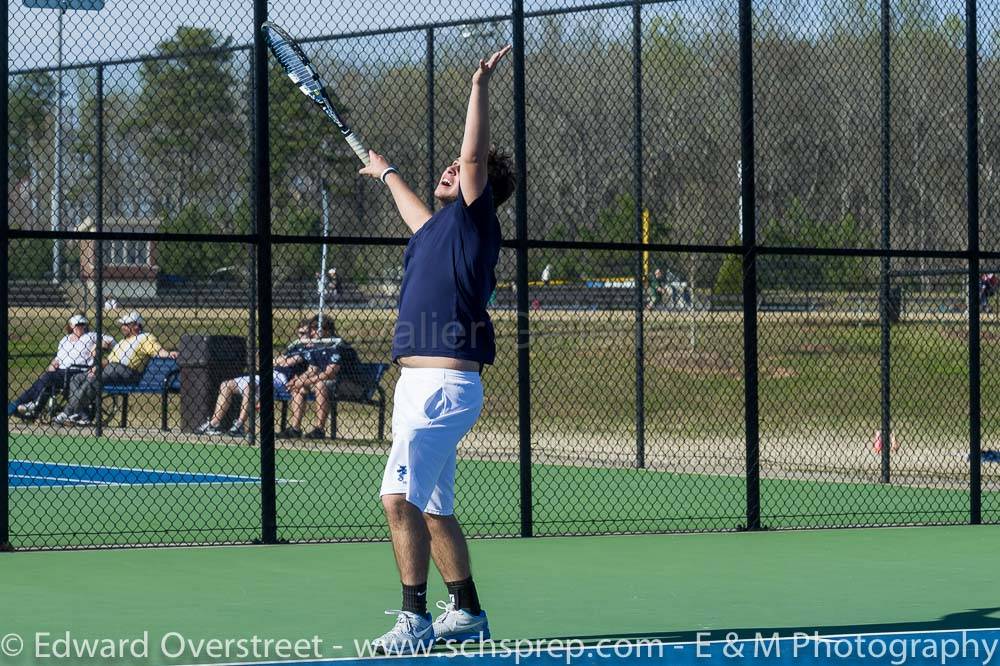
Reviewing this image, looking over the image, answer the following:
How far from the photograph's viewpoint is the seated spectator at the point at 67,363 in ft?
48.5

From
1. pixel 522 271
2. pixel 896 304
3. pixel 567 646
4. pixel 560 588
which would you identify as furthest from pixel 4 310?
pixel 896 304

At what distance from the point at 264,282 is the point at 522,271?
1389 mm

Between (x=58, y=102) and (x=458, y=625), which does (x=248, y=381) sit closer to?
(x=58, y=102)

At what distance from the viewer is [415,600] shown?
Answer: 5.92 metres

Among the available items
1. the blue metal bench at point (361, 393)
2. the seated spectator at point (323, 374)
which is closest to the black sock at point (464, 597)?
the blue metal bench at point (361, 393)

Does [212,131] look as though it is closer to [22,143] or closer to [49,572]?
[22,143]

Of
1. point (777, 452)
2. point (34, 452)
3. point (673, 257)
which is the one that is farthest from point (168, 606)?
point (673, 257)

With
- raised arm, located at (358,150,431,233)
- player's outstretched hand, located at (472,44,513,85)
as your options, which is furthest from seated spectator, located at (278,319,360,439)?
player's outstretched hand, located at (472,44,513,85)

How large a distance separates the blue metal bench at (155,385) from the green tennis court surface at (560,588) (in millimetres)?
6099

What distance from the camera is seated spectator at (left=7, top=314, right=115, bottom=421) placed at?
14797 millimetres

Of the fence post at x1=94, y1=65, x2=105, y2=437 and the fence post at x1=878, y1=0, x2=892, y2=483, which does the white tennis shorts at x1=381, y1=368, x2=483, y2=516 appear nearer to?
the fence post at x1=878, y1=0, x2=892, y2=483

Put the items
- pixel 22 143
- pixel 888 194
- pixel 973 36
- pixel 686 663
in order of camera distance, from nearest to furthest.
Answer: pixel 686 663, pixel 973 36, pixel 888 194, pixel 22 143

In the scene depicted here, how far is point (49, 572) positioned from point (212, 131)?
5.61m

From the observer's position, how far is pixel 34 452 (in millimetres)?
14719
